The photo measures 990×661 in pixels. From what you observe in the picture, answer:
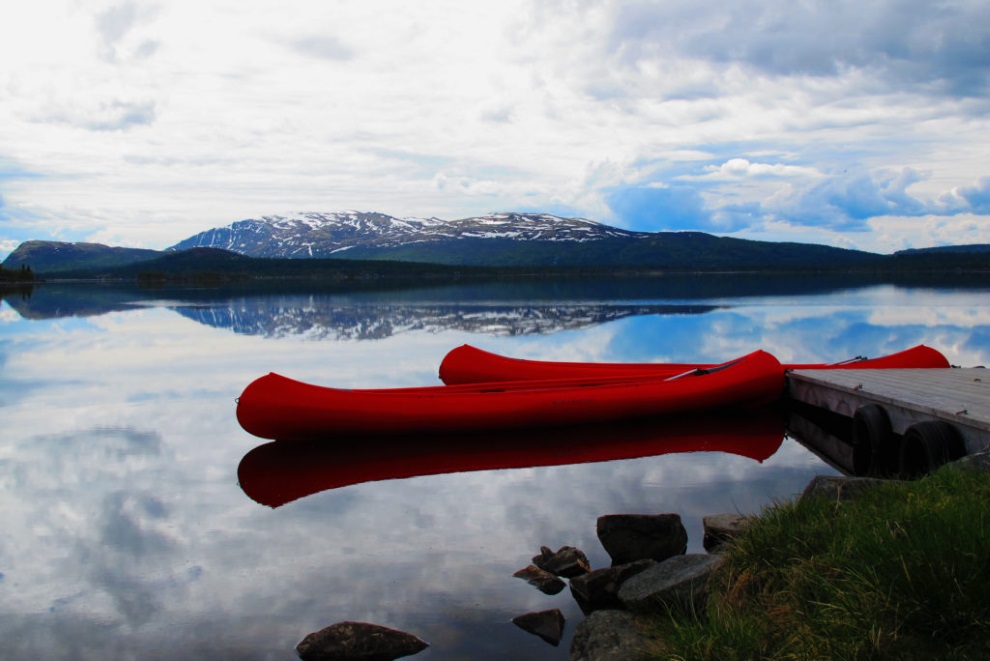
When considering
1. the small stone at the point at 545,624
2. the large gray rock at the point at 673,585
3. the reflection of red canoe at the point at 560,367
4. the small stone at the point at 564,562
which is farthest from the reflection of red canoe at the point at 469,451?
the large gray rock at the point at 673,585

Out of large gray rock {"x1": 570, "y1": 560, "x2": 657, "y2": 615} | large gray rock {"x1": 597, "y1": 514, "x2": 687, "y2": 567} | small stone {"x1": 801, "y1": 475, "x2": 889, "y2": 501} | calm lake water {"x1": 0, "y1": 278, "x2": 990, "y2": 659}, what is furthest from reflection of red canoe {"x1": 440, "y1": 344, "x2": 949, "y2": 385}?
small stone {"x1": 801, "y1": 475, "x2": 889, "y2": 501}

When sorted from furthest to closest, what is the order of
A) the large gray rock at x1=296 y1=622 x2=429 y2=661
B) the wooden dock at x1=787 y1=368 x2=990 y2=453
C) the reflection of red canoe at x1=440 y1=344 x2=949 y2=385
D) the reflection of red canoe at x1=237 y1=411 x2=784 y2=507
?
the reflection of red canoe at x1=440 y1=344 x2=949 y2=385, the reflection of red canoe at x1=237 y1=411 x2=784 y2=507, the wooden dock at x1=787 y1=368 x2=990 y2=453, the large gray rock at x1=296 y1=622 x2=429 y2=661

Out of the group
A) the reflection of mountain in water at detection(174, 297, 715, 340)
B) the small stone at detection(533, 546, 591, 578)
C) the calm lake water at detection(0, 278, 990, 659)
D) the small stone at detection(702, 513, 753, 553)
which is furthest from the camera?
the reflection of mountain in water at detection(174, 297, 715, 340)

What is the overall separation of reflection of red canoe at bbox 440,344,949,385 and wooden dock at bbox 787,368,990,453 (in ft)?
3.51

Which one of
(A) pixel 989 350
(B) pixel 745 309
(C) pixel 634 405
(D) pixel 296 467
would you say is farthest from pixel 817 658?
(B) pixel 745 309

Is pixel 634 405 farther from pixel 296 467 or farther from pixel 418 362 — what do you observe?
pixel 418 362

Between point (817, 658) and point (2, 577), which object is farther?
point (2, 577)

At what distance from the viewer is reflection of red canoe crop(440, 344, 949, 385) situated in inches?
579

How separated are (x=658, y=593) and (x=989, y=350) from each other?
21199 mm

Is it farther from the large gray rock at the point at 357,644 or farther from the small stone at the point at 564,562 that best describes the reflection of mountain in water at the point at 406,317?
the large gray rock at the point at 357,644

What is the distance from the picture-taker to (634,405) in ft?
41.0

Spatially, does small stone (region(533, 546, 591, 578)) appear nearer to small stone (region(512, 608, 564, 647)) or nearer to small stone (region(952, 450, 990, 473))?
small stone (region(512, 608, 564, 647))

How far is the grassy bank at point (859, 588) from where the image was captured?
353cm

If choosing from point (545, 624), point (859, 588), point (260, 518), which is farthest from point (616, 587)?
point (260, 518)
